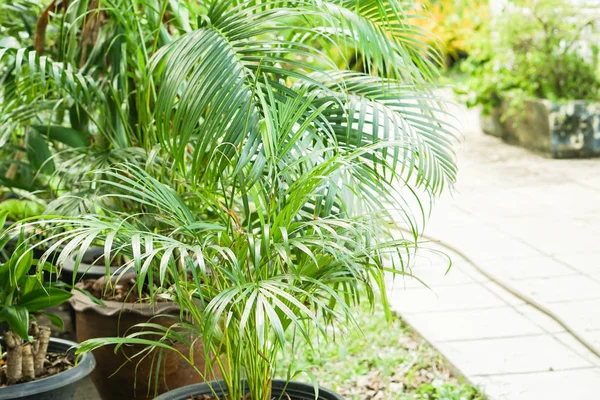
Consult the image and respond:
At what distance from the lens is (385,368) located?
3061 millimetres

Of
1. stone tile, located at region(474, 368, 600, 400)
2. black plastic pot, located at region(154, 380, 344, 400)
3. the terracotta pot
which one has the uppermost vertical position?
black plastic pot, located at region(154, 380, 344, 400)

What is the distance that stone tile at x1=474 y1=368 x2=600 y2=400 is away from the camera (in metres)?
2.67

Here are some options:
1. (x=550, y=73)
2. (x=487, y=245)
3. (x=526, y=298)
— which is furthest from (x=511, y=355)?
(x=550, y=73)

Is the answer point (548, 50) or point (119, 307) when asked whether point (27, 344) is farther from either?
point (548, 50)

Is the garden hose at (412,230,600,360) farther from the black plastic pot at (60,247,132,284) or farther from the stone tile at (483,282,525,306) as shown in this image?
the black plastic pot at (60,247,132,284)

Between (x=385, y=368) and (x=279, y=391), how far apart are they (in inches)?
38.7

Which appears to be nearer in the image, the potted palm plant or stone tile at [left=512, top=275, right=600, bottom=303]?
the potted palm plant

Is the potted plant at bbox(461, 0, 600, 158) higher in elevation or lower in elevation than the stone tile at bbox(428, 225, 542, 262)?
higher

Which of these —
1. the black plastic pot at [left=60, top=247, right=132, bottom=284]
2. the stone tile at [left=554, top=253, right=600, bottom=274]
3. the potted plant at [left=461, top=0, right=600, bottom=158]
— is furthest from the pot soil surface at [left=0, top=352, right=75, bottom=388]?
the potted plant at [left=461, top=0, right=600, bottom=158]

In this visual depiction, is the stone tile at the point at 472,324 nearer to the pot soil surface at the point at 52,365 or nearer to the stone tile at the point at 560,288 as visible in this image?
the stone tile at the point at 560,288

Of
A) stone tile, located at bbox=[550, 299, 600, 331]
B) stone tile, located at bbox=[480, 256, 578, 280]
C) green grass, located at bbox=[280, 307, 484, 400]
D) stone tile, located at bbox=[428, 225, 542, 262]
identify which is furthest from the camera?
stone tile, located at bbox=[428, 225, 542, 262]

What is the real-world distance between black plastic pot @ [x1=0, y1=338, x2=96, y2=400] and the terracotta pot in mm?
214

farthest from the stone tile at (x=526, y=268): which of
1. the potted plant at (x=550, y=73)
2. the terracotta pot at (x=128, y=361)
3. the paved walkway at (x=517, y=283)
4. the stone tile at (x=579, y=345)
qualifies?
the potted plant at (x=550, y=73)

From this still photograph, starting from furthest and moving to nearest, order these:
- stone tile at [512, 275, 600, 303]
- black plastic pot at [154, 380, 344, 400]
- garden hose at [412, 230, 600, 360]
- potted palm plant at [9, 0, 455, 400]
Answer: stone tile at [512, 275, 600, 303], garden hose at [412, 230, 600, 360], black plastic pot at [154, 380, 344, 400], potted palm plant at [9, 0, 455, 400]
